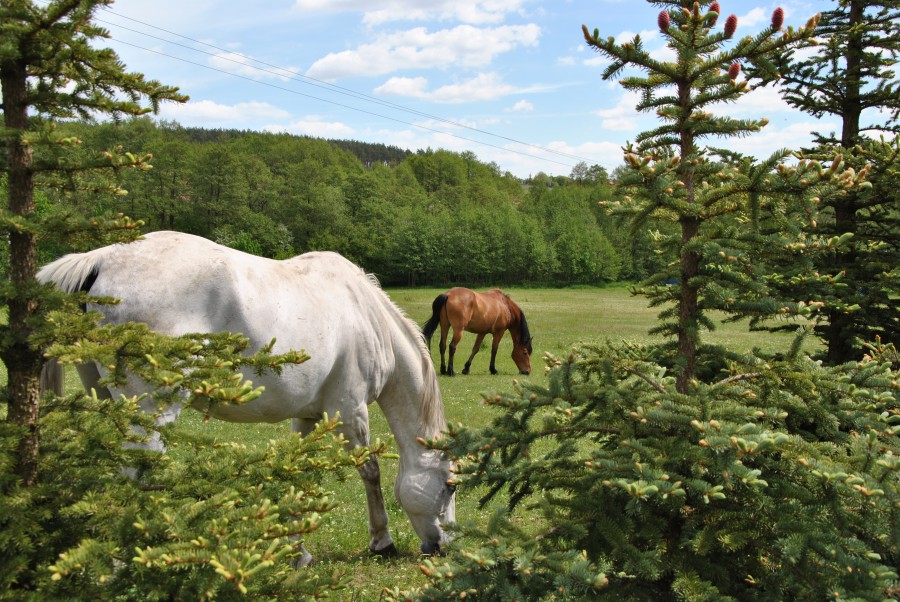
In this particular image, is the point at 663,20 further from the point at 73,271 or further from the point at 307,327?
the point at 73,271

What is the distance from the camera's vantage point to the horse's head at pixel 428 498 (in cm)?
552

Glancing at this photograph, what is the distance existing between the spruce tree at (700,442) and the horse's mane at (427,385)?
2.79 meters

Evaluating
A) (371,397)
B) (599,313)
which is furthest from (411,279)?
(371,397)

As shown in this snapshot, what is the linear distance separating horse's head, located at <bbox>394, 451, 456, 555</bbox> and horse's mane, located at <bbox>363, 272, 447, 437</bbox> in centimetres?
48

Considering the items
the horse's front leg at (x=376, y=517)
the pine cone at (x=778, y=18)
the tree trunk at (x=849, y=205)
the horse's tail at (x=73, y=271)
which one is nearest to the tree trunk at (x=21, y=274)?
the horse's tail at (x=73, y=271)

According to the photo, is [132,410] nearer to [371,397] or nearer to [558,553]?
[558,553]

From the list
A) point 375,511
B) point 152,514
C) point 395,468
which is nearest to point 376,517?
point 375,511

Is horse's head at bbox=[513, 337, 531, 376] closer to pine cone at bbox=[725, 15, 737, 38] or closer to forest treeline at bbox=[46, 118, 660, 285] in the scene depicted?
pine cone at bbox=[725, 15, 737, 38]

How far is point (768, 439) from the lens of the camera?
234 cm

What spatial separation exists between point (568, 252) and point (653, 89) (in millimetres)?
67497

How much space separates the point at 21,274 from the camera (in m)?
2.42

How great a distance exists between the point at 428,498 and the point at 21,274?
3.92m

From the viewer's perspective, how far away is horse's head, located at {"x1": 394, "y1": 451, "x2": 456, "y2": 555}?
5.52 metres

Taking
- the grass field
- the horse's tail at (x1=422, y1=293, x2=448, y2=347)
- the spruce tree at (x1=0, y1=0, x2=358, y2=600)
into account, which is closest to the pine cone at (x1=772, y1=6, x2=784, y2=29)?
the grass field
